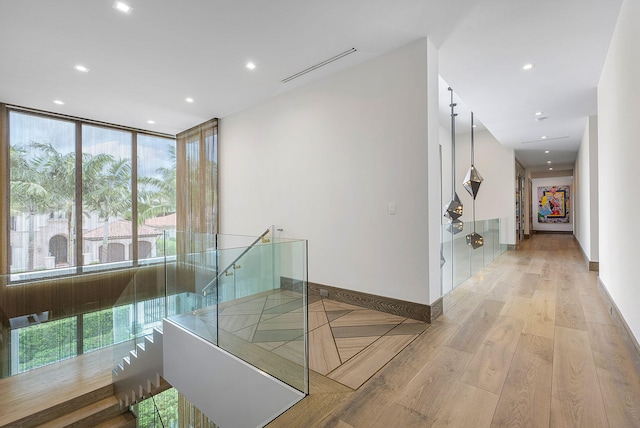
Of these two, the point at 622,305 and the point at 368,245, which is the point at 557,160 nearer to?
the point at 622,305

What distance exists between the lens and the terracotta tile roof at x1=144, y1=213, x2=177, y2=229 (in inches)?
258

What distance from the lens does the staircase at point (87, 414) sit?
3682 millimetres

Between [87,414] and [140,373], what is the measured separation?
0.99m

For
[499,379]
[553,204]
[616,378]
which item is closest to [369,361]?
[499,379]

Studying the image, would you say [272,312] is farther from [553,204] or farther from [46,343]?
[553,204]

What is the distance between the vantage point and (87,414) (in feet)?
13.2

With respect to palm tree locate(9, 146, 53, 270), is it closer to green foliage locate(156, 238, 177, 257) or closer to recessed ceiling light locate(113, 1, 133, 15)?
green foliage locate(156, 238, 177, 257)

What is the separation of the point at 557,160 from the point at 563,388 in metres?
11.3

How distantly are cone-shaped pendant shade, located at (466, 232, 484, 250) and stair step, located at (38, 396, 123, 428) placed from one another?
596 cm

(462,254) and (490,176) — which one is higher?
(490,176)

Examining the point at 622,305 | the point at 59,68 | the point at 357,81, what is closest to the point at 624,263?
the point at 622,305

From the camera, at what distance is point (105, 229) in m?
5.88

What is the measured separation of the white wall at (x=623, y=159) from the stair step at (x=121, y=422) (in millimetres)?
6003

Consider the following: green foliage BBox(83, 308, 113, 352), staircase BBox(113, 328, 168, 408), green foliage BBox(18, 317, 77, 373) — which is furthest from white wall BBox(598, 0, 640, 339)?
green foliage BBox(18, 317, 77, 373)
